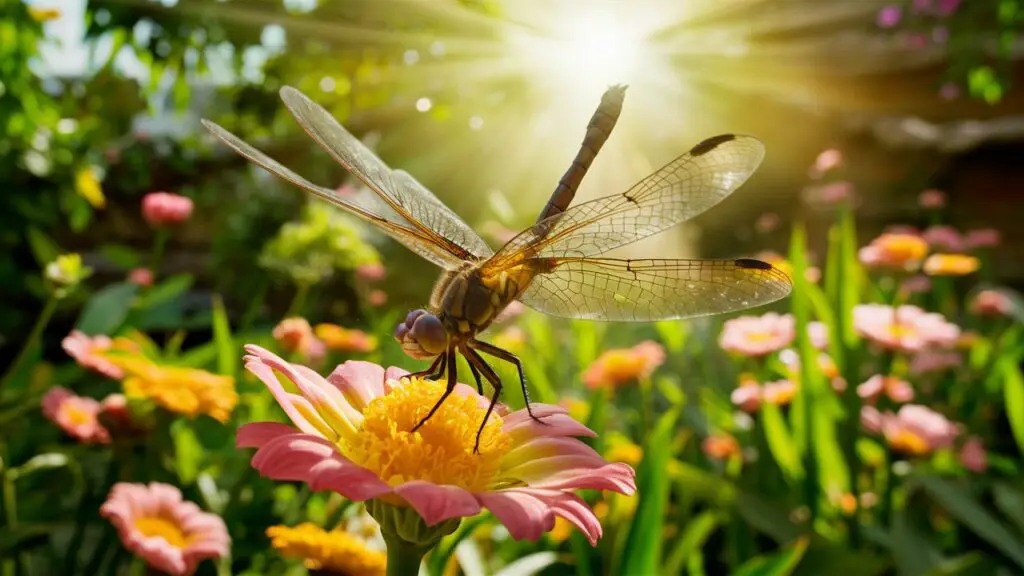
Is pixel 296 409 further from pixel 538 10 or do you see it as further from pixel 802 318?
pixel 538 10

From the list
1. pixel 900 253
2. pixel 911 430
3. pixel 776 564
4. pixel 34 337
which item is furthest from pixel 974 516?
pixel 34 337

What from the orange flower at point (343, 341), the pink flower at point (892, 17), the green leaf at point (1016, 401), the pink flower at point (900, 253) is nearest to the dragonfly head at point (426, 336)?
the orange flower at point (343, 341)

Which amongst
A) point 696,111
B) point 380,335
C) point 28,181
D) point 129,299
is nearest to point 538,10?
point 380,335

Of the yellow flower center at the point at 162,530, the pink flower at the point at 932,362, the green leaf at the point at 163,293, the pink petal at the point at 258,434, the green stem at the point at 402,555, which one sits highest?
the pink flower at the point at 932,362

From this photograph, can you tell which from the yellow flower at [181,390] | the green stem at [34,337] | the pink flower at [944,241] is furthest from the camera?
the pink flower at [944,241]

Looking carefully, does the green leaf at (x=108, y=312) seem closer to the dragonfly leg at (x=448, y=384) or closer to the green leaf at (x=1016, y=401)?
the dragonfly leg at (x=448, y=384)

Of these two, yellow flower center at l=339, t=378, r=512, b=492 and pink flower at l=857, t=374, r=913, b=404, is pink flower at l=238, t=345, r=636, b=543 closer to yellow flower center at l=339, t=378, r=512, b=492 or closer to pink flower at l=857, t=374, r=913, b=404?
yellow flower center at l=339, t=378, r=512, b=492
